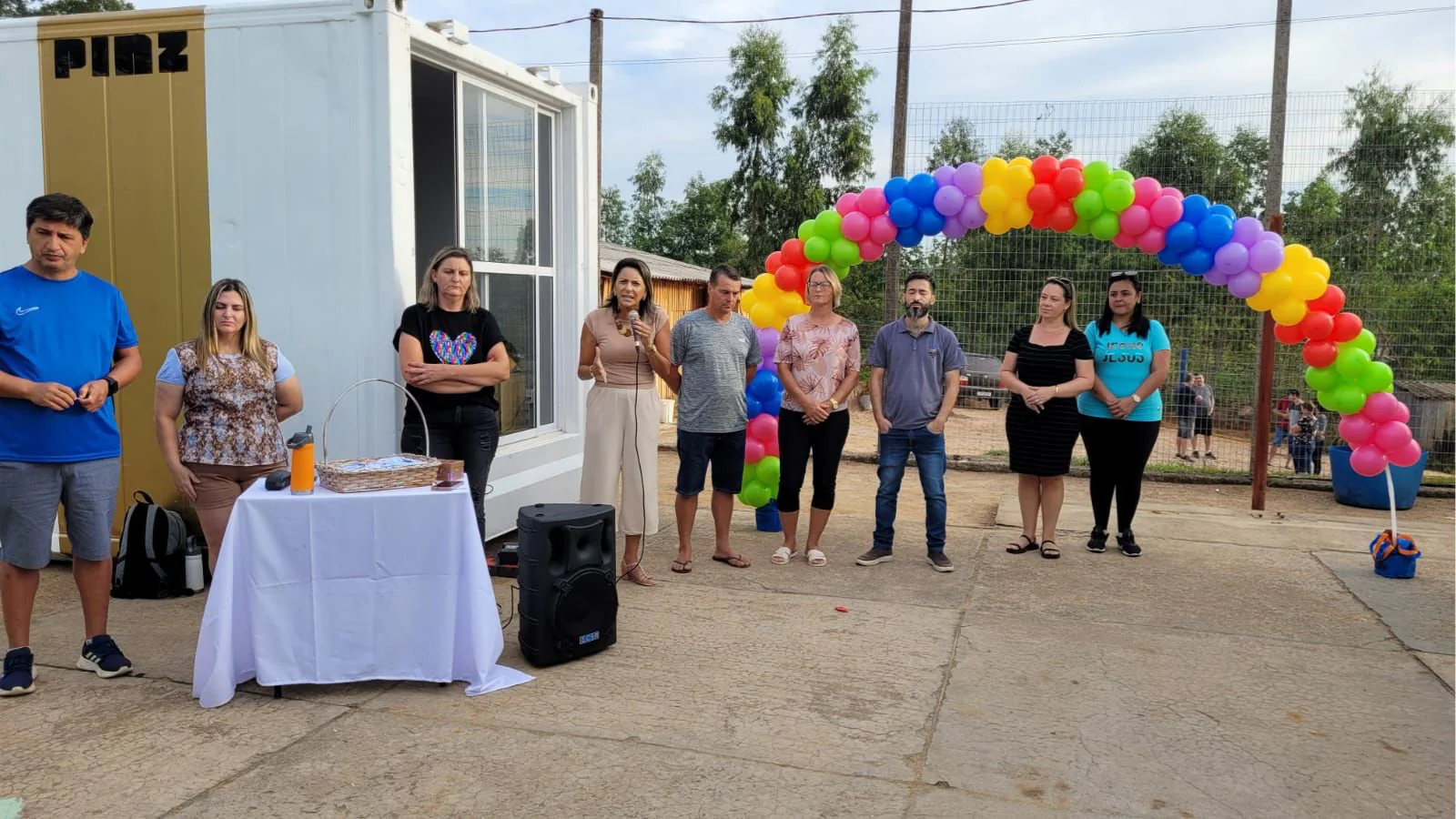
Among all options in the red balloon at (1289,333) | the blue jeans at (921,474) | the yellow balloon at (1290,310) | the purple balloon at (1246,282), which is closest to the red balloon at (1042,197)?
the purple balloon at (1246,282)

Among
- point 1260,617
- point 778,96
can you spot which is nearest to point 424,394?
point 1260,617

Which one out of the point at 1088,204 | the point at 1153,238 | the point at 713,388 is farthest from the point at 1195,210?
the point at 713,388

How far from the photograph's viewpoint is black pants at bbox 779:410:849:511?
5473 mm

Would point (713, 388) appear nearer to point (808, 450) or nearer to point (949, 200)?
point (808, 450)

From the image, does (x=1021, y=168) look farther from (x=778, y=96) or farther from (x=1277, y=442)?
(x=778, y=96)

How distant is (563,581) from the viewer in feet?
12.7

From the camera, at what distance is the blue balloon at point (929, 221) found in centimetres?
640

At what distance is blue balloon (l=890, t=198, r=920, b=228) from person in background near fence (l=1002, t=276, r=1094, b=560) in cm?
104

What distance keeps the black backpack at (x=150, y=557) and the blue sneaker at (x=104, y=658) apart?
1.07 meters

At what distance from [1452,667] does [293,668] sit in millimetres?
4559

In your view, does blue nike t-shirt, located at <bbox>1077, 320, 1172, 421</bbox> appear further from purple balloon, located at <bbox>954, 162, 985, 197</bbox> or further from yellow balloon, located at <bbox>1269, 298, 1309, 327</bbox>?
purple balloon, located at <bbox>954, 162, 985, 197</bbox>

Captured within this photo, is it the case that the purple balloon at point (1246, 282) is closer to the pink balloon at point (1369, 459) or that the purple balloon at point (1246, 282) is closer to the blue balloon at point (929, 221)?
the pink balloon at point (1369, 459)

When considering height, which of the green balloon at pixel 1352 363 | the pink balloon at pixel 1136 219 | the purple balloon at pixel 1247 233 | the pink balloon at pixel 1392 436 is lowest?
the pink balloon at pixel 1392 436

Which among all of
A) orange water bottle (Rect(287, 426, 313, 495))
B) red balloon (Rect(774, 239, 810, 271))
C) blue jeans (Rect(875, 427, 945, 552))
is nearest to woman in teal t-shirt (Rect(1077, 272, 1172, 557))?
blue jeans (Rect(875, 427, 945, 552))
